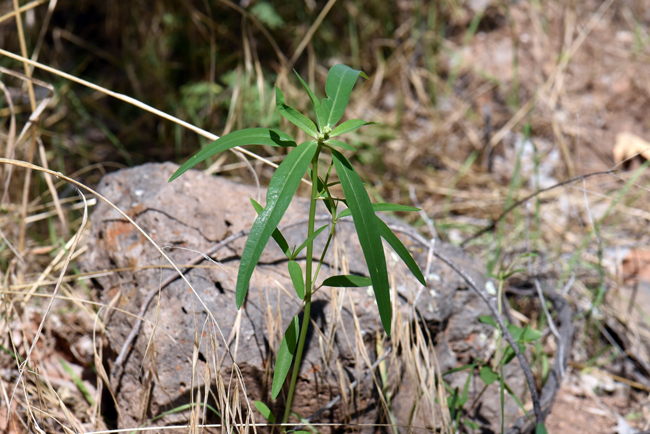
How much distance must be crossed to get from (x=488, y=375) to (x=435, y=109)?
239 centimetres

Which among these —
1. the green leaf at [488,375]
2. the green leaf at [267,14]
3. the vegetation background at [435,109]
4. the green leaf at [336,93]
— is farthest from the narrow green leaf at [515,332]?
the green leaf at [267,14]

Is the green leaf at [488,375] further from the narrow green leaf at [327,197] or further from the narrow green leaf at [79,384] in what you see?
the narrow green leaf at [79,384]

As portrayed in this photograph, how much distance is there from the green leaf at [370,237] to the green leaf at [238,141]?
0.15 m

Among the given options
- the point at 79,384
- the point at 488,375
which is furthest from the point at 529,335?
the point at 79,384

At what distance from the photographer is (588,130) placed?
128 inches

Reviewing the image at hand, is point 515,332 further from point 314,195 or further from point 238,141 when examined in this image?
point 238,141

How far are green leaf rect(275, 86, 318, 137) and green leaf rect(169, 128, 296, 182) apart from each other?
0.05m

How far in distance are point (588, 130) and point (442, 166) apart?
108 centimetres

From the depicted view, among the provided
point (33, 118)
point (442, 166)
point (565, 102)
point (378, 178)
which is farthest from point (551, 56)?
point (33, 118)

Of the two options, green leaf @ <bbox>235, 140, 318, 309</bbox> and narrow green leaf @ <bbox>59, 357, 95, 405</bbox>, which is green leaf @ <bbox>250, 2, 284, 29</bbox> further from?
green leaf @ <bbox>235, 140, 318, 309</bbox>

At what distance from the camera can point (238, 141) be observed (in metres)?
0.91

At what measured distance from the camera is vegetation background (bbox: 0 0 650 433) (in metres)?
2.23

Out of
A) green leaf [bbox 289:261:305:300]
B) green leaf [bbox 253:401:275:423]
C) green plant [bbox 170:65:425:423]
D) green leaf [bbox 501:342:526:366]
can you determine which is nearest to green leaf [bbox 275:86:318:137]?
green plant [bbox 170:65:425:423]

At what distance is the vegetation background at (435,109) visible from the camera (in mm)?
2227
